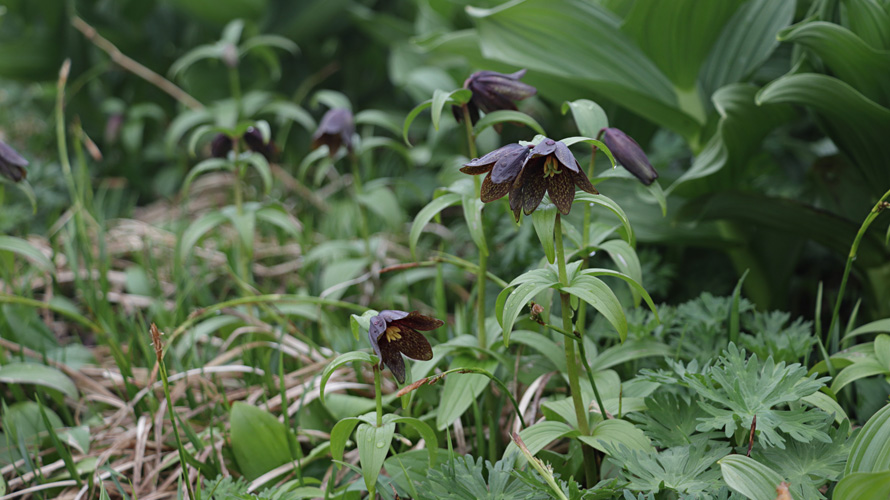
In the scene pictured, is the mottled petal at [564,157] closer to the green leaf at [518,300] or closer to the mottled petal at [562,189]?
the mottled petal at [562,189]

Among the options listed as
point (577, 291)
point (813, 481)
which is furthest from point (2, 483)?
point (813, 481)

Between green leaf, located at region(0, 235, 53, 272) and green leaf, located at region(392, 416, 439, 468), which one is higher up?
green leaf, located at region(0, 235, 53, 272)

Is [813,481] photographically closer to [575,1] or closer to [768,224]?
[768,224]

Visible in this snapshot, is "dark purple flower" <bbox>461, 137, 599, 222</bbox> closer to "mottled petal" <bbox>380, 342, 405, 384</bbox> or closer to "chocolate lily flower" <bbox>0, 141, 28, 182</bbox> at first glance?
"mottled petal" <bbox>380, 342, 405, 384</bbox>

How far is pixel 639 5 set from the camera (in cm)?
153

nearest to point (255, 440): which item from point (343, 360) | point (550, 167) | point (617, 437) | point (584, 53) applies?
point (343, 360)

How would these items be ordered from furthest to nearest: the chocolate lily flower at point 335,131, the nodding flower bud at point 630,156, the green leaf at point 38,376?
1. the chocolate lily flower at point 335,131
2. the green leaf at point 38,376
3. the nodding flower bud at point 630,156

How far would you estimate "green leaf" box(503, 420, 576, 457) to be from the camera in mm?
1016

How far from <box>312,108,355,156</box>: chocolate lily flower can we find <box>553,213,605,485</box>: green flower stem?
853 mm

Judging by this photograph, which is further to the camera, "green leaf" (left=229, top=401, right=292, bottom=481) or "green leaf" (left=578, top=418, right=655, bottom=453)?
"green leaf" (left=229, top=401, right=292, bottom=481)

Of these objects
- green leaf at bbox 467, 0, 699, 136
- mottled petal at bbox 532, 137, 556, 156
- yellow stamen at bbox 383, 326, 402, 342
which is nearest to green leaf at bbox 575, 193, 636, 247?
mottled petal at bbox 532, 137, 556, 156

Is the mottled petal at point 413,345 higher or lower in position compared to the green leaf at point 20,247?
higher

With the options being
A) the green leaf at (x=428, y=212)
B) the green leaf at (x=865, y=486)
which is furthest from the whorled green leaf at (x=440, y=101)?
the green leaf at (x=865, y=486)

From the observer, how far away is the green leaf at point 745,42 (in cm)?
159
